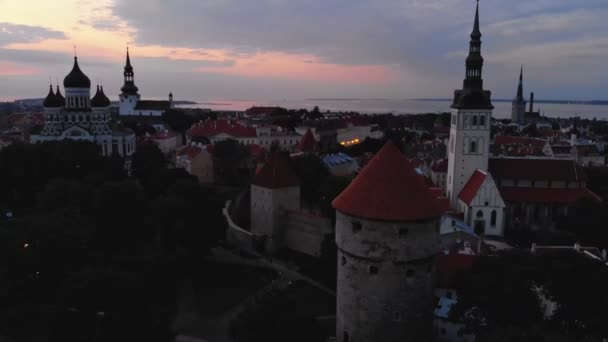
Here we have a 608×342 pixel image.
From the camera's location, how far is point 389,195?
56.6 feet

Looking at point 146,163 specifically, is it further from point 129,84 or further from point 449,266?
point 129,84

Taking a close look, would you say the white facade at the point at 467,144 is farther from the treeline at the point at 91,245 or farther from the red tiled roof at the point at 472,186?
the treeline at the point at 91,245

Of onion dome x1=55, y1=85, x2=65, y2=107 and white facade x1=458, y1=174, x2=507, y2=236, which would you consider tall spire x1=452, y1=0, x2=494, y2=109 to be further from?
onion dome x1=55, y1=85, x2=65, y2=107

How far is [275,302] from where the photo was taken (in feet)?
62.3

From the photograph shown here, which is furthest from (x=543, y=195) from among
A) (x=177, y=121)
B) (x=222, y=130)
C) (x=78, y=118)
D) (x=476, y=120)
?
(x=177, y=121)

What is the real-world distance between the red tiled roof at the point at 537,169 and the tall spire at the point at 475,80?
5.48 metres

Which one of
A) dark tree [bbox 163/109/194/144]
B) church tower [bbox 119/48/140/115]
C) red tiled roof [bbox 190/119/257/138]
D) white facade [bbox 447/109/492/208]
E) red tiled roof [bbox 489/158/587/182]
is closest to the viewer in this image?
white facade [bbox 447/109/492/208]

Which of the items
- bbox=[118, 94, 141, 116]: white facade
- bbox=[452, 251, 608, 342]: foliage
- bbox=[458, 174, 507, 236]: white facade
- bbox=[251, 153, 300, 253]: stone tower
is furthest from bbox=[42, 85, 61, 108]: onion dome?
bbox=[452, 251, 608, 342]: foliage

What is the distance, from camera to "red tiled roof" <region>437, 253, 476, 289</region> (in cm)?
2477

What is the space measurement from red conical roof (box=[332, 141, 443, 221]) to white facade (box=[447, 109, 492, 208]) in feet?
79.0

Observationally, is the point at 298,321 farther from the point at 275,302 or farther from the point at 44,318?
the point at 44,318

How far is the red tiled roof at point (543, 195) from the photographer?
130 ft

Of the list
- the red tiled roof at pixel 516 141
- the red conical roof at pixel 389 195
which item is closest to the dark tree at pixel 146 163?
the red conical roof at pixel 389 195

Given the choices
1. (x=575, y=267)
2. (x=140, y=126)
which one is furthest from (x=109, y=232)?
(x=140, y=126)
